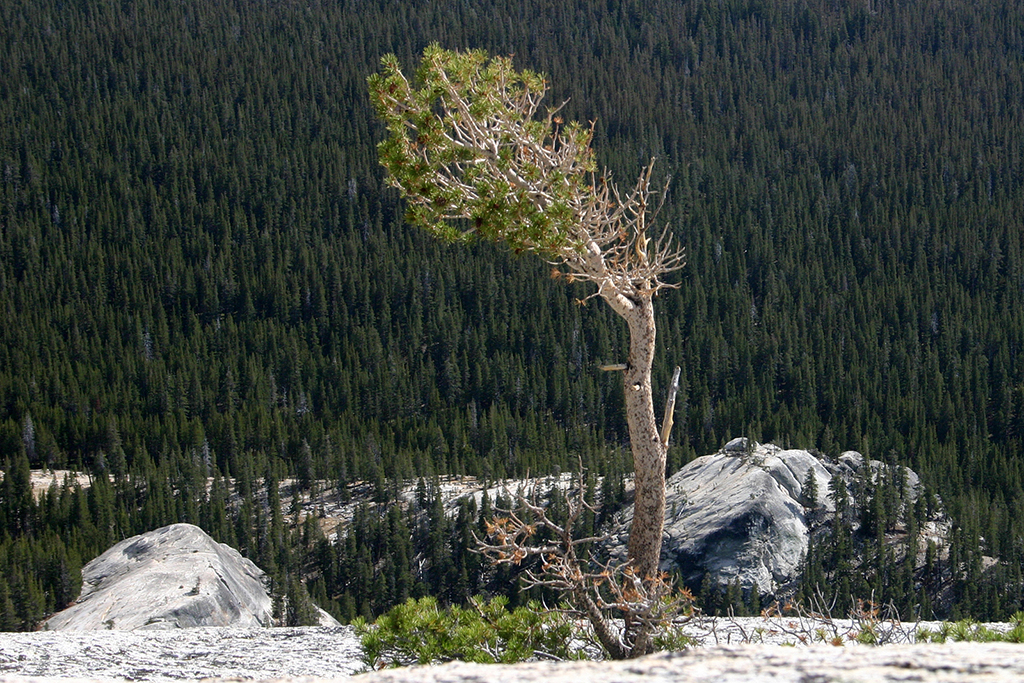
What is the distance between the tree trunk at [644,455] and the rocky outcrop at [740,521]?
1406 inches

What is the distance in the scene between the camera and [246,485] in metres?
88.9

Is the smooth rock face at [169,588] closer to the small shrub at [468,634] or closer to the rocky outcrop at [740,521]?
the rocky outcrop at [740,521]

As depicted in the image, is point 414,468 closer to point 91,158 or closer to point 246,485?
point 246,485

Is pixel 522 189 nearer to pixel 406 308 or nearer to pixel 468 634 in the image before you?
pixel 468 634

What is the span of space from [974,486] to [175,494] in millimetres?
66414

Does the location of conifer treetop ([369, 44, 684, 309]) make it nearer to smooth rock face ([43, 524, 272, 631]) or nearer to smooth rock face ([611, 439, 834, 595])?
smooth rock face ([43, 524, 272, 631])

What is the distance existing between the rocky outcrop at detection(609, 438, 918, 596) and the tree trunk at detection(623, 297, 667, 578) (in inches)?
1406

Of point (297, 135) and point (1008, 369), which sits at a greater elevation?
point (297, 135)

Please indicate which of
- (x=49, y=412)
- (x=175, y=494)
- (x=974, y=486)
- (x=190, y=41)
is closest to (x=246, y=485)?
(x=175, y=494)

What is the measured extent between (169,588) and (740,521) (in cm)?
2650

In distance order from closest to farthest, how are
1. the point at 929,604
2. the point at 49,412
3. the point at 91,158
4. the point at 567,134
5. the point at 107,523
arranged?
the point at 567,134
the point at 929,604
the point at 107,523
the point at 49,412
the point at 91,158

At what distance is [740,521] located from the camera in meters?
52.5

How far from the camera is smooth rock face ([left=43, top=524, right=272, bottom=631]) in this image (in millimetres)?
35969

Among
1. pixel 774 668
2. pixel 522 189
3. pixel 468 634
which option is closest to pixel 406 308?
pixel 522 189
